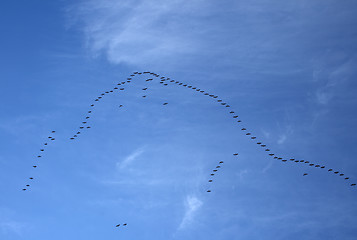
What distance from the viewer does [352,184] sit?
114438mm

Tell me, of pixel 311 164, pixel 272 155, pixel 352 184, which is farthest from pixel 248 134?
pixel 352 184

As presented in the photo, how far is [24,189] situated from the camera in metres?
110

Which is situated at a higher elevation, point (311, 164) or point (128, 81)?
point (128, 81)

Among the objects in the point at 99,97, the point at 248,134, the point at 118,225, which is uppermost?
the point at 99,97

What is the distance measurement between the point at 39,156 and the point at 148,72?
3087 cm

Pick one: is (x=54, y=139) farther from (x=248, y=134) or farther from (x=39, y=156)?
(x=248, y=134)

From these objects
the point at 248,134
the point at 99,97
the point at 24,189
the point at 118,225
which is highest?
the point at 99,97

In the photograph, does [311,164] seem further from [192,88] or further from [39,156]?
[39,156]

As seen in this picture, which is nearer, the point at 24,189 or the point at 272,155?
the point at 24,189

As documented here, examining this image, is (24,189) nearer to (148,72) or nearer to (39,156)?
(39,156)

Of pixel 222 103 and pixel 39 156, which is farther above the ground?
pixel 222 103

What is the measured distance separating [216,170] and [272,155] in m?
13.9

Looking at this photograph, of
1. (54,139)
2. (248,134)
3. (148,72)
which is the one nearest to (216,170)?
(248,134)

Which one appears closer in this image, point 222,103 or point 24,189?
point 24,189
